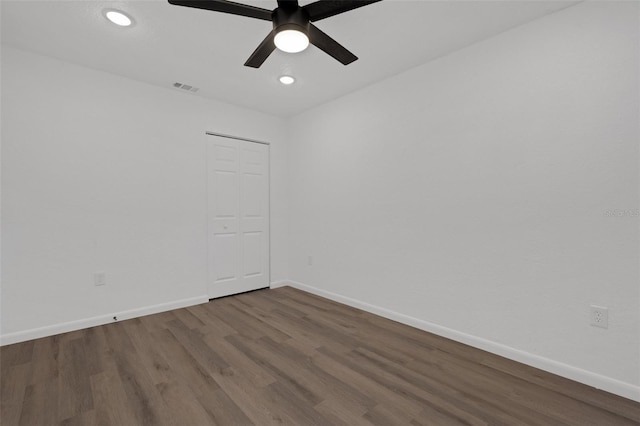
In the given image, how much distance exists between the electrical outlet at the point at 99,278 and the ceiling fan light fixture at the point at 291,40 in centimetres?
290

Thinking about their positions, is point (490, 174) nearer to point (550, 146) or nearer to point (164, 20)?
point (550, 146)

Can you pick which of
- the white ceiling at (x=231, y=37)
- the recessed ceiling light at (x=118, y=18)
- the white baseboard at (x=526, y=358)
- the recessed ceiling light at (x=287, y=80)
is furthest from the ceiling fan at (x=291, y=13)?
the white baseboard at (x=526, y=358)

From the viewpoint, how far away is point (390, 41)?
2.52 metres

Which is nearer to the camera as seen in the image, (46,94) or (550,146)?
(550,146)

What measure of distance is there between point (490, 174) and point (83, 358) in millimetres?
3658

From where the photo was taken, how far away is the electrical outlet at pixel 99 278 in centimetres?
302

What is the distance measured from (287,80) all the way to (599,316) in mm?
3369

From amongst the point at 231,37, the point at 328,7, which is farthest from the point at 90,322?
the point at 328,7

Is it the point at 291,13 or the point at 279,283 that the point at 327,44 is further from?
the point at 279,283

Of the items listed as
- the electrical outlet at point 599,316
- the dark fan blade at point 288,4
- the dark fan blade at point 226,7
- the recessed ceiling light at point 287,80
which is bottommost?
the electrical outlet at point 599,316

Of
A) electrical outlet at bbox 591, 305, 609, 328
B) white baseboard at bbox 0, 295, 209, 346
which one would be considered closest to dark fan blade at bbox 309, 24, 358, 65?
electrical outlet at bbox 591, 305, 609, 328

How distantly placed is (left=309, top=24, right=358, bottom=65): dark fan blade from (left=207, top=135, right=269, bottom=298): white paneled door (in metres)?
2.43

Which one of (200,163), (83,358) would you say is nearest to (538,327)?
(83,358)

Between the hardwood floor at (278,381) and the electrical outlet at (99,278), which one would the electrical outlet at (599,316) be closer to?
the hardwood floor at (278,381)
